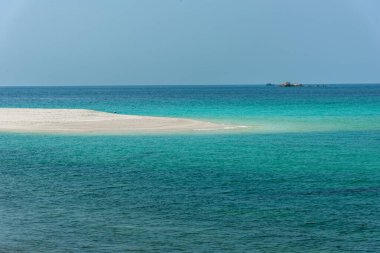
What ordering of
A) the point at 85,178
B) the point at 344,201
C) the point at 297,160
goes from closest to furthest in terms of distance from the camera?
the point at 344,201 → the point at 85,178 → the point at 297,160

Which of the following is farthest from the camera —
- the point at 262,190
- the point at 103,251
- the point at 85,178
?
the point at 85,178

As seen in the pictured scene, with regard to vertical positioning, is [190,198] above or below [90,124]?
below

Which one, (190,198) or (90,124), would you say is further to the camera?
(90,124)

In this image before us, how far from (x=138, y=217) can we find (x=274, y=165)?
437 inches

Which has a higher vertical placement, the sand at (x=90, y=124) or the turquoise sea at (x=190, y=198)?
the sand at (x=90, y=124)

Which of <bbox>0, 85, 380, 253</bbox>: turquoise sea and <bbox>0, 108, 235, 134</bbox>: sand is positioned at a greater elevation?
<bbox>0, 108, 235, 134</bbox>: sand

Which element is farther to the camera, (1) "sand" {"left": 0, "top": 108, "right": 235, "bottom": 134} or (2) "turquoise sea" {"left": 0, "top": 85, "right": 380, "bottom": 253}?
(1) "sand" {"left": 0, "top": 108, "right": 235, "bottom": 134}

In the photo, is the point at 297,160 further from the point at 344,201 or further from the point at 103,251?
the point at 103,251

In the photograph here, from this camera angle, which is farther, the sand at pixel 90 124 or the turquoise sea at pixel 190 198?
the sand at pixel 90 124

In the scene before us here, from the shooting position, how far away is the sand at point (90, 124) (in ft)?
158

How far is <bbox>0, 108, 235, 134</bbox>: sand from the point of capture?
48175 millimetres

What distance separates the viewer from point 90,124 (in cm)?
5212

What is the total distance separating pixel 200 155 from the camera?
32.4 meters

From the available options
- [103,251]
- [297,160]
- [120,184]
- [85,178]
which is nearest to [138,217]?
[103,251]
